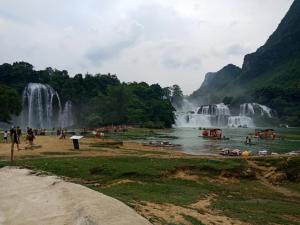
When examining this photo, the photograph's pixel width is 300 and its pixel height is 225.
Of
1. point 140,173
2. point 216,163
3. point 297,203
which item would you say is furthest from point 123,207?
point 216,163

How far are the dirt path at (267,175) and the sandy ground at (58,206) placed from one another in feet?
40.8

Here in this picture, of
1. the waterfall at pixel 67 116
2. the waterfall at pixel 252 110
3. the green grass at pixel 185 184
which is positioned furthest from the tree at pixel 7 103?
the waterfall at pixel 252 110

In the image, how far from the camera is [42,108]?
108562mm

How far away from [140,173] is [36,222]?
10968 mm

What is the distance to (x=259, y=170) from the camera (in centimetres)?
2508

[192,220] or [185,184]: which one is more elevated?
[185,184]

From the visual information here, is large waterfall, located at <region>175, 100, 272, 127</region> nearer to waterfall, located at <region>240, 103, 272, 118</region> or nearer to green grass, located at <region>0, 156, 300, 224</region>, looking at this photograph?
waterfall, located at <region>240, 103, 272, 118</region>

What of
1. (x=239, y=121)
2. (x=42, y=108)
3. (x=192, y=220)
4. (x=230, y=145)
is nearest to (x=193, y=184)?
(x=192, y=220)

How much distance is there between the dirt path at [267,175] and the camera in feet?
71.1

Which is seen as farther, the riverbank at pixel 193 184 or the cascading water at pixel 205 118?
the cascading water at pixel 205 118

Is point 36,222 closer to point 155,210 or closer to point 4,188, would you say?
point 155,210

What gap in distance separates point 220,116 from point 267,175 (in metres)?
111

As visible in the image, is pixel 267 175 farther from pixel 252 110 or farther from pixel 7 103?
pixel 252 110

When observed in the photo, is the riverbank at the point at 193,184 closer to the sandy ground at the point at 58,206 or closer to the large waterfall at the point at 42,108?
the sandy ground at the point at 58,206
